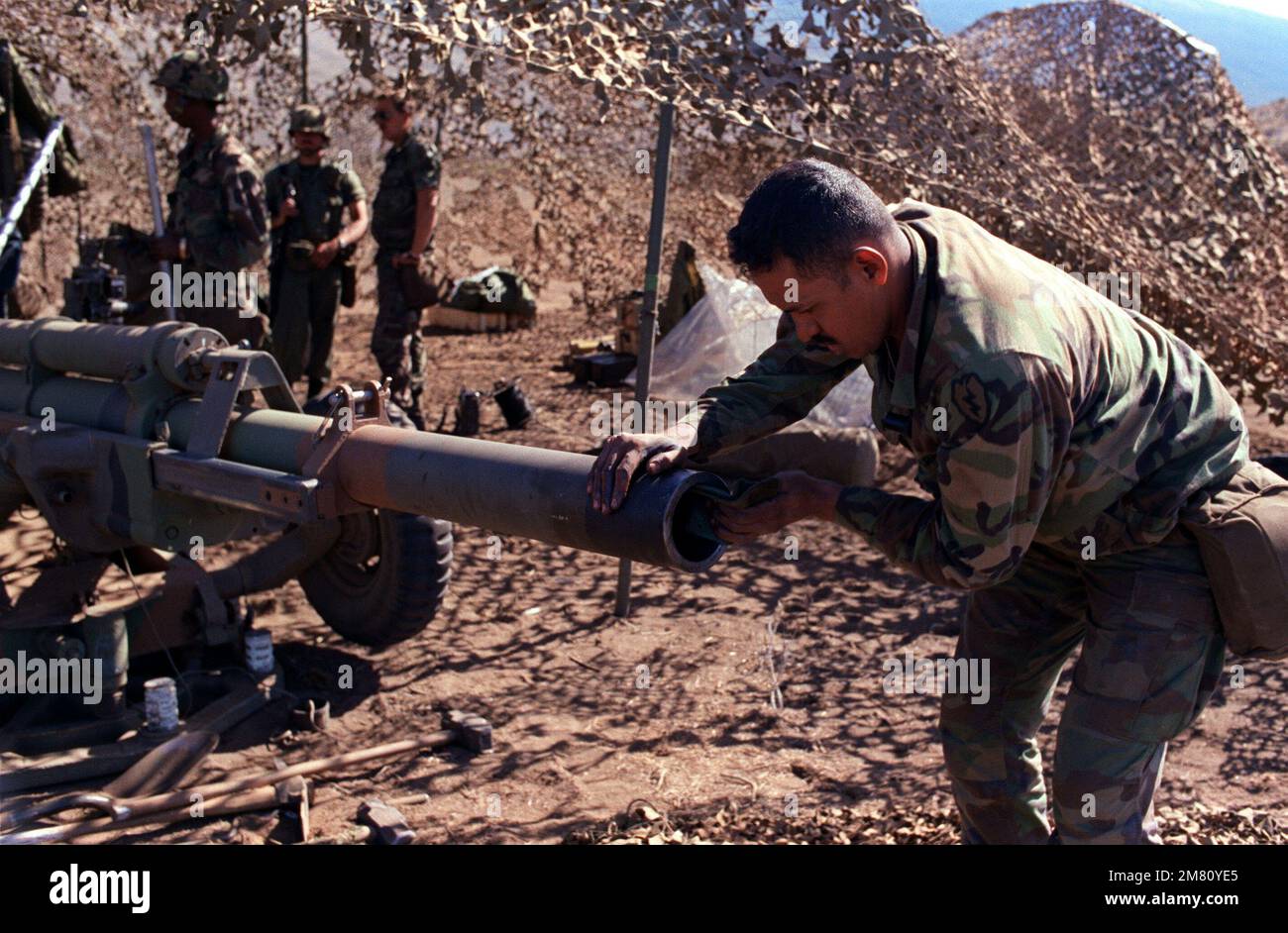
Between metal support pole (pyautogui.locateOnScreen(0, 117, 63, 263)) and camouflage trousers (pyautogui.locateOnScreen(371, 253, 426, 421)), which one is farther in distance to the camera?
camouflage trousers (pyautogui.locateOnScreen(371, 253, 426, 421))

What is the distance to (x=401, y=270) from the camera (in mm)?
7852

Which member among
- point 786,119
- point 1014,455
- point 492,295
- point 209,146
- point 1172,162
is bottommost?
point 1014,455

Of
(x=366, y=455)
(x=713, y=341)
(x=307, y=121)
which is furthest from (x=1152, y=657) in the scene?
(x=307, y=121)

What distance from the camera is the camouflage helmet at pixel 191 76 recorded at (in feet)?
20.9

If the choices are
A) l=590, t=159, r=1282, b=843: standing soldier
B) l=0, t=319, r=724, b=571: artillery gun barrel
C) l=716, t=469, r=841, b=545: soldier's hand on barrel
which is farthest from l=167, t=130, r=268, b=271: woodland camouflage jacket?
l=716, t=469, r=841, b=545: soldier's hand on barrel

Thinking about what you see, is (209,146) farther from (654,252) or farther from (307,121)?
(654,252)

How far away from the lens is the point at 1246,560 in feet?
8.39

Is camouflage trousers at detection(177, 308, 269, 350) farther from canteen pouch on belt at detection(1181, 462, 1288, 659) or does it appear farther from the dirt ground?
canteen pouch on belt at detection(1181, 462, 1288, 659)

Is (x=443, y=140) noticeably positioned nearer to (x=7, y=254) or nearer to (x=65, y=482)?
(x=7, y=254)

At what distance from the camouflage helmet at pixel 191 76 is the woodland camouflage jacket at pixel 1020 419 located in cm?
464

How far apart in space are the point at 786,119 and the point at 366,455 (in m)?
3.54

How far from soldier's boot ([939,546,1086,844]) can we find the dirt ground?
2.27ft

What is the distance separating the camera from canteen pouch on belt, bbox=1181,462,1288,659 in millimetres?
2559

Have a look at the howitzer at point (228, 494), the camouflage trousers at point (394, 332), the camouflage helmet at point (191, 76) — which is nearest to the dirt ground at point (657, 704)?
the howitzer at point (228, 494)
